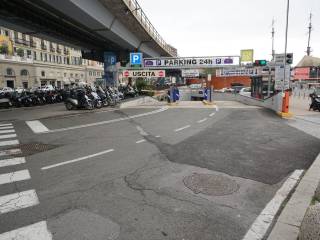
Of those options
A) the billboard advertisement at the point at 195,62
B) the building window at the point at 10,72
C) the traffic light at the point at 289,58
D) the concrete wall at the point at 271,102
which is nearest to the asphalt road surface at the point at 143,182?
the concrete wall at the point at 271,102

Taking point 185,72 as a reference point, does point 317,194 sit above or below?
below

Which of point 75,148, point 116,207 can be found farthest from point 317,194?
point 75,148

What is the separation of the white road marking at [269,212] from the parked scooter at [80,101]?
621 inches

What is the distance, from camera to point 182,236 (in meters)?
3.54

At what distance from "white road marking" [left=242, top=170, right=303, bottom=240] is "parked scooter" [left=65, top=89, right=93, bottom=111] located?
15.8 meters

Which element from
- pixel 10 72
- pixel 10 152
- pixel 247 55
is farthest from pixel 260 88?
pixel 10 72

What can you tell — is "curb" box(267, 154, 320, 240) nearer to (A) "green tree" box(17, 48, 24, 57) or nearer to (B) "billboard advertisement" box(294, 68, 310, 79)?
(A) "green tree" box(17, 48, 24, 57)

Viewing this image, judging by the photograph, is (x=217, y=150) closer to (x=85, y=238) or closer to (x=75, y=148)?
(x=75, y=148)

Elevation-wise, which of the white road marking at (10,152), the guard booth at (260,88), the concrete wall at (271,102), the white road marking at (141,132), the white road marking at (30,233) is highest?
the guard booth at (260,88)

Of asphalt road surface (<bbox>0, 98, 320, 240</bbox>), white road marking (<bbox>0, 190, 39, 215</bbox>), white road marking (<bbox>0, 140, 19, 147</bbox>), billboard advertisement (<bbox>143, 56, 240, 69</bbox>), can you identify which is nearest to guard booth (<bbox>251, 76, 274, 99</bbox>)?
billboard advertisement (<bbox>143, 56, 240, 69</bbox>)

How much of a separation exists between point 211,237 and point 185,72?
33.5 meters

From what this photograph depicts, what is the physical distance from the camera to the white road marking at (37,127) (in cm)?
1141

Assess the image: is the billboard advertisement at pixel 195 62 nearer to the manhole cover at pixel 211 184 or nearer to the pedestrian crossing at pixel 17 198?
the pedestrian crossing at pixel 17 198

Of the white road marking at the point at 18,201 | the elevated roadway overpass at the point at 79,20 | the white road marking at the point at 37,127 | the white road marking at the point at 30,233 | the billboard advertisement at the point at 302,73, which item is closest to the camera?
the white road marking at the point at 30,233
